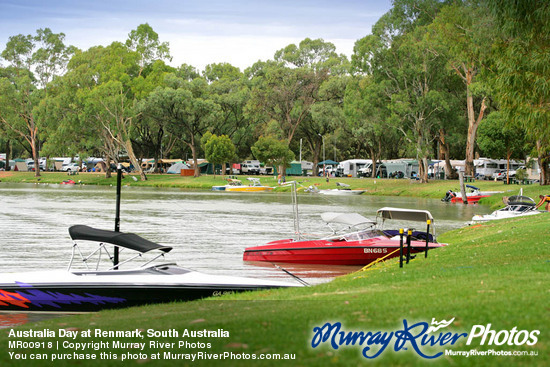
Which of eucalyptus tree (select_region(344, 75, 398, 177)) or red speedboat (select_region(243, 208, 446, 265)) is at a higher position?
eucalyptus tree (select_region(344, 75, 398, 177))

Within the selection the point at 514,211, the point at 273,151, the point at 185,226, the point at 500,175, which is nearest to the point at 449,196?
the point at 500,175

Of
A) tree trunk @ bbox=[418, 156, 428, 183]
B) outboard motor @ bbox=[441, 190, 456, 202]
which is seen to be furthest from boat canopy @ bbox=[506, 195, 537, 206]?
tree trunk @ bbox=[418, 156, 428, 183]

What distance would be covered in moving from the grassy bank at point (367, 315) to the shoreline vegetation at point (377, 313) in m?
0.01

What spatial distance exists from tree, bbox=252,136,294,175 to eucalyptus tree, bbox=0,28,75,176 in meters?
41.1

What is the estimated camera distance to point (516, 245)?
1967 cm

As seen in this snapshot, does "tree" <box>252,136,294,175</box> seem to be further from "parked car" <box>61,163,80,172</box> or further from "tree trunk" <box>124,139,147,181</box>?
"parked car" <box>61,163,80,172</box>

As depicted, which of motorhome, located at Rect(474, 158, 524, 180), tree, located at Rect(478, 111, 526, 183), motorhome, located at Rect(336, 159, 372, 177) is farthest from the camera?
motorhome, located at Rect(336, 159, 372, 177)

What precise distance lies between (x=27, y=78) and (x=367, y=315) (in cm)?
10701

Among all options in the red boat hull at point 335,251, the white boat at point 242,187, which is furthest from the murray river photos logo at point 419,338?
the white boat at point 242,187

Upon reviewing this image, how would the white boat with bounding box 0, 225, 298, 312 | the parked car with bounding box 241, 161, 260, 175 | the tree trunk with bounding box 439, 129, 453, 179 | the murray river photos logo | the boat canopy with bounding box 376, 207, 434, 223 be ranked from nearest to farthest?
the murray river photos logo
the white boat with bounding box 0, 225, 298, 312
the boat canopy with bounding box 376, 207, 434, 223
the tree trunk with bounding box 439, 129, 453, 179
the parked car with bounding box 241, 161, 260, 175

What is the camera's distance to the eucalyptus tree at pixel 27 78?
346ft

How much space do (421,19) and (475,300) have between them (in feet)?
214

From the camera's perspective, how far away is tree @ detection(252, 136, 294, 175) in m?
87.4

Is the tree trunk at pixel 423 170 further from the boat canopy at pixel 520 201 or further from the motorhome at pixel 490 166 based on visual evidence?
the boat canopy at pixel 520 201
